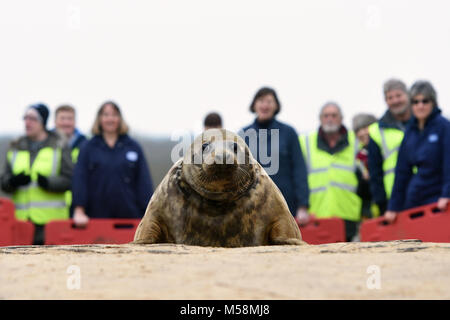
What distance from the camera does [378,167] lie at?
7.16m

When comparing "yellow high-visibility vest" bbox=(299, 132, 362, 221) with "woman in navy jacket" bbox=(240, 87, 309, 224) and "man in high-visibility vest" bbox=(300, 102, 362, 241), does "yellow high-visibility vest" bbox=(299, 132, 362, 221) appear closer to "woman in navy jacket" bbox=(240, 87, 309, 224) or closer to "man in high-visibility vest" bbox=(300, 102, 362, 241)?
"man in high-visibility vest" bbox=(300, 102, 362, 241)

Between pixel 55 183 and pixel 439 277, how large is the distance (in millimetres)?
5252

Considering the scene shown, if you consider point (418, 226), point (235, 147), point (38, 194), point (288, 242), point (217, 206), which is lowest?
point (418, 226)

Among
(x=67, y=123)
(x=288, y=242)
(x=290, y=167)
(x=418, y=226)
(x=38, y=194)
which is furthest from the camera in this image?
(x=67, y=123)

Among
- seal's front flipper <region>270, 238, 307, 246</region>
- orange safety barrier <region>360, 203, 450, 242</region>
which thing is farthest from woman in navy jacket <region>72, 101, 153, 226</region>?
seal's front flipper <region>270, 238, 307, 246</region>

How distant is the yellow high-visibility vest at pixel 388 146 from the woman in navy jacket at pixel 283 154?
0.92m

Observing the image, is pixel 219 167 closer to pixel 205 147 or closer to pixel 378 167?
pixel 205 147

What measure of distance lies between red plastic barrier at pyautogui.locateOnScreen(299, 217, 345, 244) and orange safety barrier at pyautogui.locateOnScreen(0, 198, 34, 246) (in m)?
→ 2.76

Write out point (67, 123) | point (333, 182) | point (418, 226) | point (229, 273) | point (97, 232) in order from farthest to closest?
point (67, 123) < point (333, 182) < point (97, 232) < point (418, 226) < point (229, 273)

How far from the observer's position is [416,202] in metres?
6.34

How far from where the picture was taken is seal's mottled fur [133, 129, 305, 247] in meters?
4.11

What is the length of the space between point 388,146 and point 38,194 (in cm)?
367

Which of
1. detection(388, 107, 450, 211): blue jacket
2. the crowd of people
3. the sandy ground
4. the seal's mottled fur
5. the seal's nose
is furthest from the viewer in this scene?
the crowd of people

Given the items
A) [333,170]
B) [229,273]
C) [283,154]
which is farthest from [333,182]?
[229,273]
